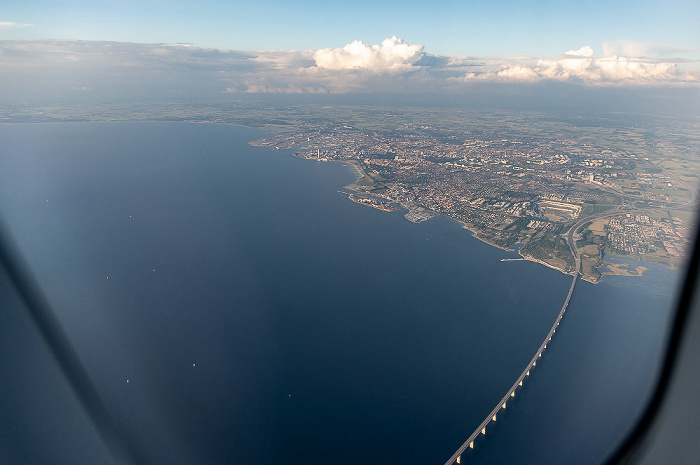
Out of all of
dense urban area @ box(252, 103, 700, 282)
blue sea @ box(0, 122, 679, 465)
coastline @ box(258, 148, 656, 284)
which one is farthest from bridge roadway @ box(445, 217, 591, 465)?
dense urban area @ box(252, 103, 700, 282)

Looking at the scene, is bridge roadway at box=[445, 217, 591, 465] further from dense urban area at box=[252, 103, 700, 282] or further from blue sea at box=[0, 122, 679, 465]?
dense urban area at box=[252, 103, 700, 282]

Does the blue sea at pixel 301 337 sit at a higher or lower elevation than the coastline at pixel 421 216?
higher

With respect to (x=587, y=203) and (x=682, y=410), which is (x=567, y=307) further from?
(x=682, y=410)

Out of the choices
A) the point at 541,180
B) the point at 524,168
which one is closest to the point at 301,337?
the point at 541,180

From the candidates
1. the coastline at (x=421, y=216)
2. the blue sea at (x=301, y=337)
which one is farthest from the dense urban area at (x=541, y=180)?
the blue sea at (x=301, y=337)

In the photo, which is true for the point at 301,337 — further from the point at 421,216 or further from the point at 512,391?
the point at 421,216

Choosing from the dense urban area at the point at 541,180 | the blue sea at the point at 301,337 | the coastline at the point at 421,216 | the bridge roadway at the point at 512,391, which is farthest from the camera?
the coastline at the point at 421,216

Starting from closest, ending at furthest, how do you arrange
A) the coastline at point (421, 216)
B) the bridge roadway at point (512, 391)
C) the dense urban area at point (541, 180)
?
the bridge roadway at point (512, 391) → the dense urban area at point (541, 180) → the coastline at point (421, 216)

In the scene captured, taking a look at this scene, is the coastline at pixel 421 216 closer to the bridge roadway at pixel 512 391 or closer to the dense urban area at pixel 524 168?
the dense urban area at pixel 524 168
